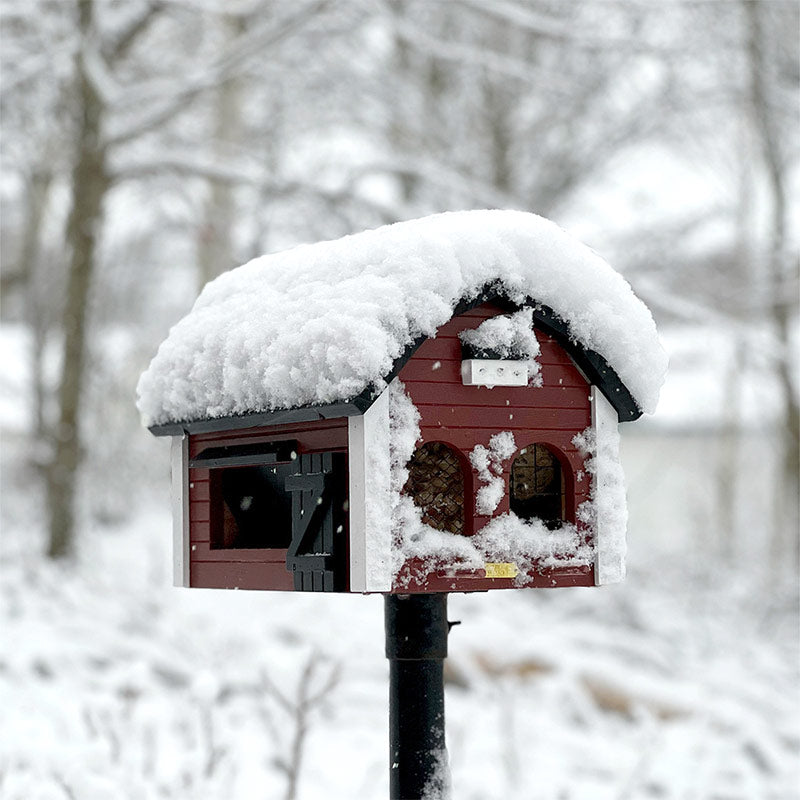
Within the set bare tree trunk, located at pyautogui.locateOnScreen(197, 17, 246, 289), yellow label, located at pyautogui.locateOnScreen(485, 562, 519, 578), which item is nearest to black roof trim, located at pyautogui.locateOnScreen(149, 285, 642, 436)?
yellow label, located at pyautogui.locateOnScreen(485, 562, 519, 578)

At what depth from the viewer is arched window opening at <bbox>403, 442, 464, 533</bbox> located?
190 centimetres

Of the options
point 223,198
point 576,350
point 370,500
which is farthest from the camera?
point 223,198

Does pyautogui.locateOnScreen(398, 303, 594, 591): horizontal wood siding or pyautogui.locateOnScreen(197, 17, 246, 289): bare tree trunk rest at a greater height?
pyautogui.locateOnScreen(197, 17, 246, 289): bare tree trunk

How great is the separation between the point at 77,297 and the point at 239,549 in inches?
164

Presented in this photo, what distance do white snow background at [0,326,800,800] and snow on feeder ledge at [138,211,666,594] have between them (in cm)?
79

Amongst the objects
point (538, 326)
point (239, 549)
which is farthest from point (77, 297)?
point (538, 326)

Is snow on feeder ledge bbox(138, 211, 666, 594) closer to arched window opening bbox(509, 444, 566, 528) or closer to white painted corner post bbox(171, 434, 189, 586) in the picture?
arched window opening bbox(509, 444, 566, 528)

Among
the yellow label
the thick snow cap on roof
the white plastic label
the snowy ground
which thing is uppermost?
the thick snow cap on roof

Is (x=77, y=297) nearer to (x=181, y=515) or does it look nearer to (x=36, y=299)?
(x=36, y=299)

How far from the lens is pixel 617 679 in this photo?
5.64 m

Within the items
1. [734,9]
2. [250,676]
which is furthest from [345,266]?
[734,9]

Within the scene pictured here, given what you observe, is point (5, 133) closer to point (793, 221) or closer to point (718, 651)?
point (718, 651)

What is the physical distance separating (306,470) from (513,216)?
21.7 inches

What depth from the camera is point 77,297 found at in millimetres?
5934
